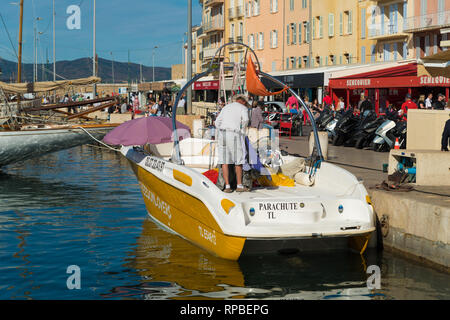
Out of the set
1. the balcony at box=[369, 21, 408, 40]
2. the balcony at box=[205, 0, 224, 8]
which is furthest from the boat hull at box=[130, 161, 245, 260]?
the balcony at box=[205, 0, 224, 8]

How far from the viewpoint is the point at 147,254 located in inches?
444

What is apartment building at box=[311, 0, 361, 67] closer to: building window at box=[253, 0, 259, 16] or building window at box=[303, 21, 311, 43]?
building window at box=[303, 21, 311, 43]

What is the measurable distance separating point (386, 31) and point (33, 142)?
31816 mm

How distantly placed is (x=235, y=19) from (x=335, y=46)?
24.6 m

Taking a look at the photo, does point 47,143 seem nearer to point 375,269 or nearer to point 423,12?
point 375,269

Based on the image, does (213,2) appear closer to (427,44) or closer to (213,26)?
(213,26)

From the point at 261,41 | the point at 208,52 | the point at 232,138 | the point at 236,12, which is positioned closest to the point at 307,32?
the point at 261,41

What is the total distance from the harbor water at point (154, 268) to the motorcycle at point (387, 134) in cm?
769

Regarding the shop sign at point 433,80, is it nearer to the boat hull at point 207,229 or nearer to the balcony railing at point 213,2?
the boat hull at point 207,229

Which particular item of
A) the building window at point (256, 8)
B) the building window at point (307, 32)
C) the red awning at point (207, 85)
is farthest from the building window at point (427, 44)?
the building window at point (256, 8)

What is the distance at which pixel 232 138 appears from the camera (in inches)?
425

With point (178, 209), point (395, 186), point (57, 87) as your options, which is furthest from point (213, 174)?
point (57, 87)

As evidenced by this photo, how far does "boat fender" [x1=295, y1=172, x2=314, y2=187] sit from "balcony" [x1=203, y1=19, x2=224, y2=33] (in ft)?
229

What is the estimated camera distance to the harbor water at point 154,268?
912 centimetres
